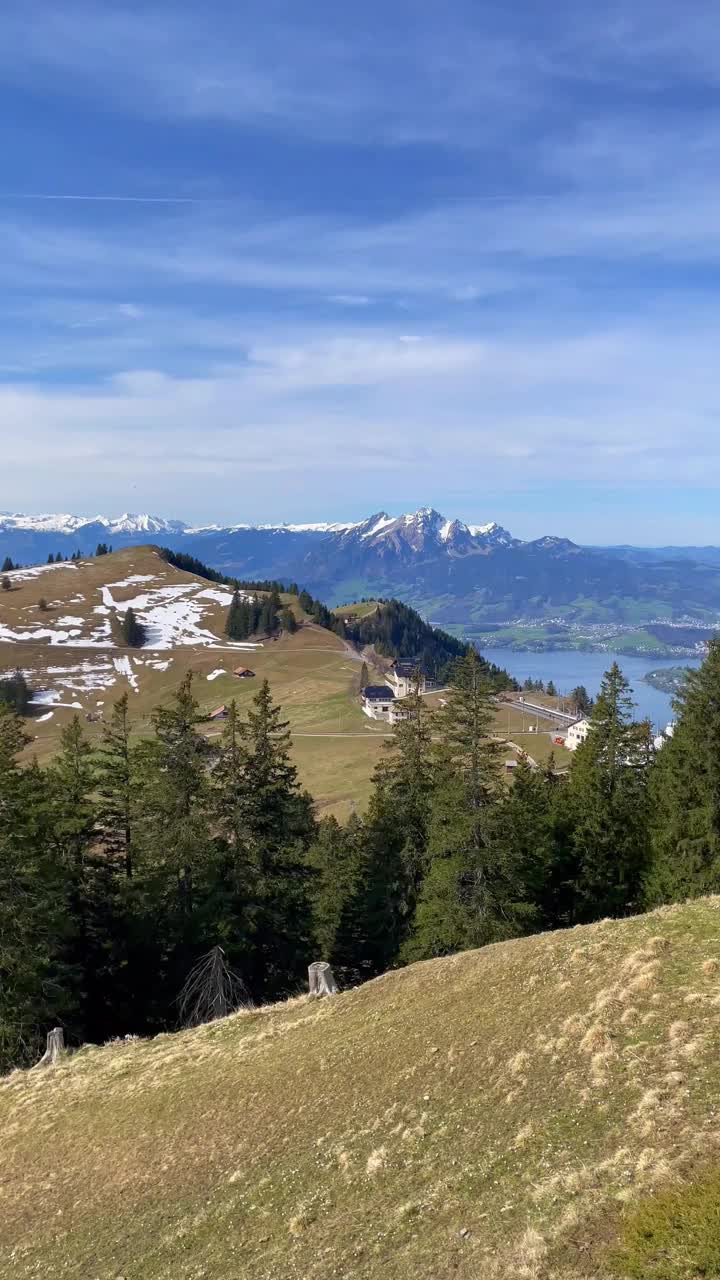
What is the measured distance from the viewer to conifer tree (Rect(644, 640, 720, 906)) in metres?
33.6

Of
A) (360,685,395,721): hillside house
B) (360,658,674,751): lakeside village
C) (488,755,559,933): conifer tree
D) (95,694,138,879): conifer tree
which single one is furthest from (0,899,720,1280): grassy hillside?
(360,685,395,721): hillside house

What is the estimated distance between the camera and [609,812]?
1553 inches

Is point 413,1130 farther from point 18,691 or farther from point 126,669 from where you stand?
point 126,669

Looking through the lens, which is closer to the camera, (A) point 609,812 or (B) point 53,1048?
(B) point 53,1048

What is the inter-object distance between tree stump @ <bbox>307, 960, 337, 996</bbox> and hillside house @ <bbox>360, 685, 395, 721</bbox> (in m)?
125

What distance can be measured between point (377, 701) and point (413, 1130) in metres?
140

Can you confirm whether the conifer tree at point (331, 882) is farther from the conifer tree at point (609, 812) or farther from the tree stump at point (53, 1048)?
the tree stump at point (53, 1048)

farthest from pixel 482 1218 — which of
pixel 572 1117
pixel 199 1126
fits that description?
Result: pixel 199 1126

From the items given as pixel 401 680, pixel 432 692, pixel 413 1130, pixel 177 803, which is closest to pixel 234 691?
pixel 401 680

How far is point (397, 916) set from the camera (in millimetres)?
37844

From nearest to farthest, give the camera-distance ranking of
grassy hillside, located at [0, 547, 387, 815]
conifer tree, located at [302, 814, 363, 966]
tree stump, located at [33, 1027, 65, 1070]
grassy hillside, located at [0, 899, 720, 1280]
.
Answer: grassy hillside, located at [0, 899, 720, 1280] < tree stump, located at [33, 1027, 65, 1070] < conifer tree, located at [302, 814, 363, 966] < grassy hillside, located at [0, 547, 387, 815]

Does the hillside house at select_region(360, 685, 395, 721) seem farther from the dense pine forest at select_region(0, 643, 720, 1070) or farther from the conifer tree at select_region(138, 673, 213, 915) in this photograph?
the conifer tree at select_region(138, 673, 213, 915)

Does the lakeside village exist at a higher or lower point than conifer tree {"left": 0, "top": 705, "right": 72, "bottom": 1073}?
lower

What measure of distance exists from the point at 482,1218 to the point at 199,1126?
9.08 metres
